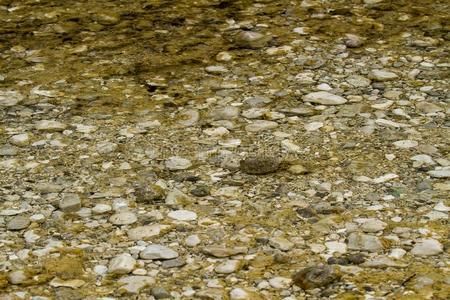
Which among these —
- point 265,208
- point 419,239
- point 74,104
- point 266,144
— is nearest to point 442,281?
point 419,239

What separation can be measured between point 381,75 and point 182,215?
3.39 meters

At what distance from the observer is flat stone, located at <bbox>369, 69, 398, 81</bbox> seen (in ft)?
28.6

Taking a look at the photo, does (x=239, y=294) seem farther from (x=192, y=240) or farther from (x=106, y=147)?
(x=106, y=147)

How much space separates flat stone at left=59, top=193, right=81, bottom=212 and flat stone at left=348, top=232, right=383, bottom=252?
2.11 meters

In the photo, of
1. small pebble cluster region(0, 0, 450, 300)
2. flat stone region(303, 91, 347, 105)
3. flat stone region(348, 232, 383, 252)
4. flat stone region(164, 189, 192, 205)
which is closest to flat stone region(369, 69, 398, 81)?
small pebble cluster region(0, 0, 450, 300)

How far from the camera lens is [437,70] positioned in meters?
8.85

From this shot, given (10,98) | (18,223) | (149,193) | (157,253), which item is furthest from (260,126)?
(10,98)

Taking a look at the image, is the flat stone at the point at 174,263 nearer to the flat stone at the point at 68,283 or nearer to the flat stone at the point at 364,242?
the flat stone at the point at 68,283

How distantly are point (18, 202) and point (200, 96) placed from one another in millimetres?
2583

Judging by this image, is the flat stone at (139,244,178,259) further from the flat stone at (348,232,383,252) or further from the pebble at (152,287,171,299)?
the flat stone at (348,232,383,252)

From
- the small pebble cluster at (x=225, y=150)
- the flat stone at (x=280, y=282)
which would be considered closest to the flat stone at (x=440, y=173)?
the small pebble cluster at (x=225, y=150)

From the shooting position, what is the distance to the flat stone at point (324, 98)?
8203 millimetres

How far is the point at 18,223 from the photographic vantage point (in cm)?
623

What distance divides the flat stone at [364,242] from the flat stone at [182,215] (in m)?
1.20
